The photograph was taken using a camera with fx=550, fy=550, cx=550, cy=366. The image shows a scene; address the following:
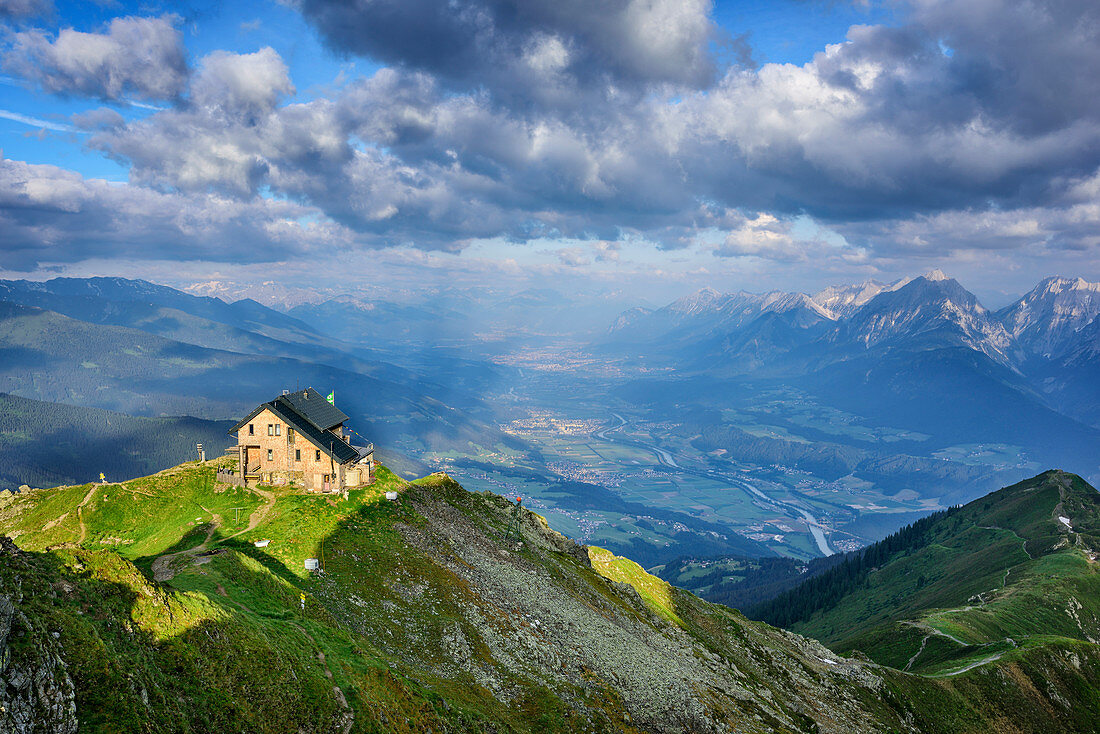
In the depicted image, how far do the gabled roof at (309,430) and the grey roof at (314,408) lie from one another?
1.04ft

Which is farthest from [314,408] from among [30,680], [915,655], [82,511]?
[915,655]

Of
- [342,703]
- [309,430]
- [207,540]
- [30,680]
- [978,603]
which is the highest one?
[30,680]

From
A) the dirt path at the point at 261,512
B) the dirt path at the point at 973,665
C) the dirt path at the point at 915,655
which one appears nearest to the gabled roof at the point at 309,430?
the dirt path at the point at 261,512

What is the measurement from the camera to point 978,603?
5128 inches

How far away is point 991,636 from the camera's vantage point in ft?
345

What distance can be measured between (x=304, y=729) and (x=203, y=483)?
42.1 metres

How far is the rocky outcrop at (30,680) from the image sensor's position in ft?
46.6

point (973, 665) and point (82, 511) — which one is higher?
point (82, 511)

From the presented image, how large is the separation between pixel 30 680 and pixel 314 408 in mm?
48558

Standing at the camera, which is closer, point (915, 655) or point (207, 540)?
point (207, 540)

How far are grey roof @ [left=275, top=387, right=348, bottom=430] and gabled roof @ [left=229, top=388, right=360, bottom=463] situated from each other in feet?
1.04

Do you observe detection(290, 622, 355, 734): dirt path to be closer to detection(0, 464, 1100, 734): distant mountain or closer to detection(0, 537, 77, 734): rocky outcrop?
detection(0, 464, 1100, 734): distant mountain

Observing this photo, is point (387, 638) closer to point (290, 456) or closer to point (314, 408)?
point (290, 456)

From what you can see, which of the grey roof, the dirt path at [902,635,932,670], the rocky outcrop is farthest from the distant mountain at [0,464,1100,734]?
the dirt path at [902,635,932,670]
